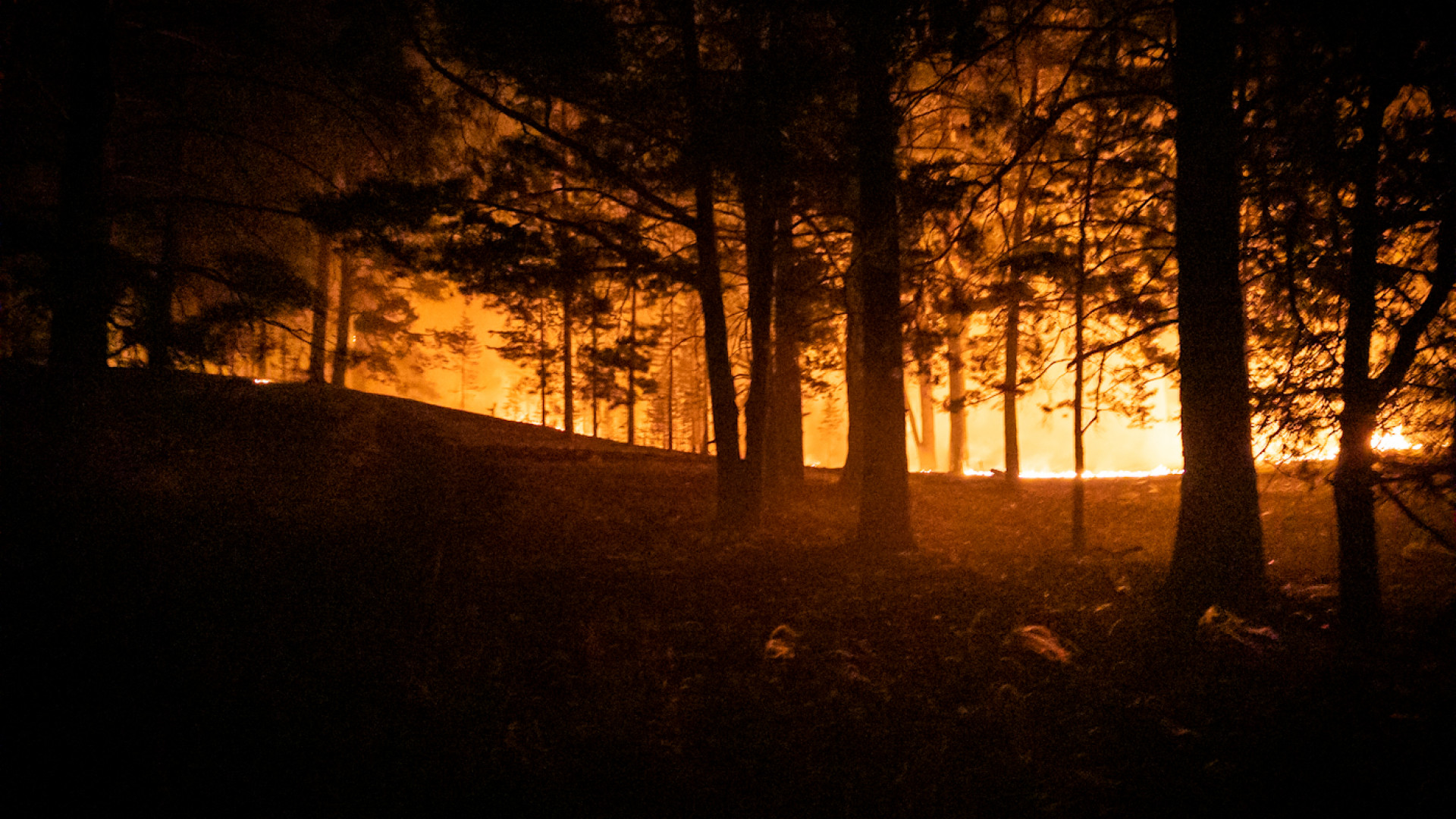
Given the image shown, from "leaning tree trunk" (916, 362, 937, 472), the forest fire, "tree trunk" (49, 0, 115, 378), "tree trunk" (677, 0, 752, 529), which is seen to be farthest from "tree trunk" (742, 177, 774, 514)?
"leaning tree trunk" (916, 362, 937, 472)

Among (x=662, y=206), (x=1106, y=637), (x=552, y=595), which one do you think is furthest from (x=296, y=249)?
(x=1106, y=637)

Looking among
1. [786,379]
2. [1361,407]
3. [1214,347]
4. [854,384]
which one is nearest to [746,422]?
[786,379]

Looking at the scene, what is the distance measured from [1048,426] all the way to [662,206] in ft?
24.1

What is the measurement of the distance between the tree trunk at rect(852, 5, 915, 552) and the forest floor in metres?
0.90

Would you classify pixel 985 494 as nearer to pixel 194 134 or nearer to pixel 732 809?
pixel 732 809

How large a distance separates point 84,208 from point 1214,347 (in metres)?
14.3

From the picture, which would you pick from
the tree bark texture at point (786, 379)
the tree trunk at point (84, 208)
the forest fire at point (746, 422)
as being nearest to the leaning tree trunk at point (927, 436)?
the forest fire at point (746, 422)

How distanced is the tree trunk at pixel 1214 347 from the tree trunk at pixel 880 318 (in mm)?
3335

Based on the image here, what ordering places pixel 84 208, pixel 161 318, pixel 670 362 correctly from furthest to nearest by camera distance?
pixel 670 362 < pixel 161 318 < pixel 84 208

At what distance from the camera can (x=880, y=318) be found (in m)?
9.54

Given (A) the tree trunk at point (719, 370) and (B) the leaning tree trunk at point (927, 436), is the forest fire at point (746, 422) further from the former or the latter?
(B) the leaning tree trunk at point (927, 436)

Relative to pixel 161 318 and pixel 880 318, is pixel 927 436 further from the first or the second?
pixel 161 318

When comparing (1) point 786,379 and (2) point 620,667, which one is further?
(1) point 786,379

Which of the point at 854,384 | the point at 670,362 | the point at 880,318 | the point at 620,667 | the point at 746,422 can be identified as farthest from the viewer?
the point at 670,362
